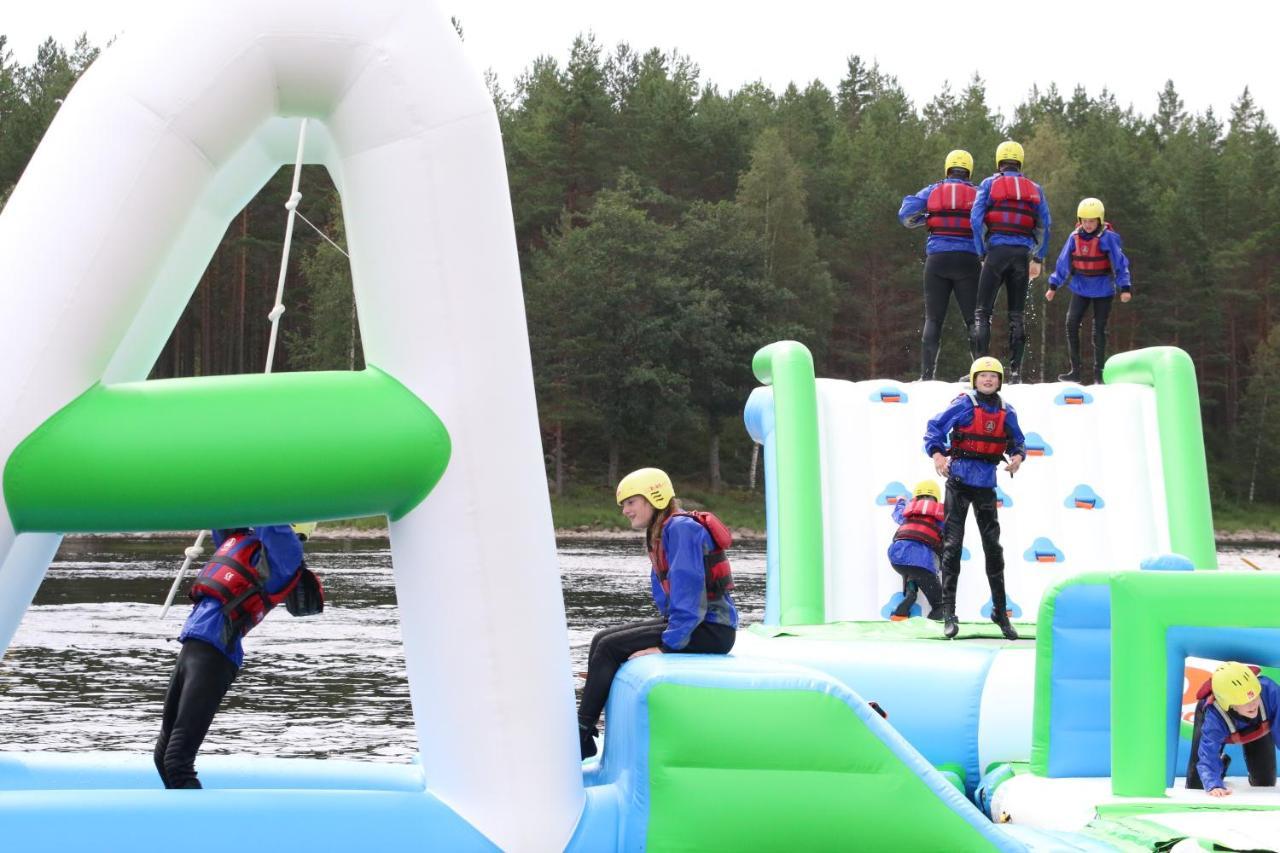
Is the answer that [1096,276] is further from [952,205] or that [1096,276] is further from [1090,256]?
[952,205]

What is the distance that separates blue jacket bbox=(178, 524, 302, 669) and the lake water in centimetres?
154

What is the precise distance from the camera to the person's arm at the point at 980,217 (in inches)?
395

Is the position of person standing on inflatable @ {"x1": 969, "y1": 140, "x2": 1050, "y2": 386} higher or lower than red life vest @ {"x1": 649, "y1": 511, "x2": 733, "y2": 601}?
higher

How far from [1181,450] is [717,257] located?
30.2 m

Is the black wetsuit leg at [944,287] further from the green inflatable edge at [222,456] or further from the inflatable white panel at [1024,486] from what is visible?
the green inflatable edge at [222,456]

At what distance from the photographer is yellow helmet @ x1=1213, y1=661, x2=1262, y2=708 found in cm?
588

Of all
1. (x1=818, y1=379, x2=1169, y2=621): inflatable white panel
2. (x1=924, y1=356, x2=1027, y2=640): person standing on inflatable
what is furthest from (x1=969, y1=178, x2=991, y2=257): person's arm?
(x1=924, y1=356, x2=1027, y2=640): person standing on inflatable

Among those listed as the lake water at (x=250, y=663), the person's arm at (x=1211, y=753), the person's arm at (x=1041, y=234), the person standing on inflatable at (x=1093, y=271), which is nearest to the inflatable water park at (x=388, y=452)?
the person's arm at (x=1211, y=753)

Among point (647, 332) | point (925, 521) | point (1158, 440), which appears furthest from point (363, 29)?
point (647, 332)

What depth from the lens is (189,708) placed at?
14.8 feet

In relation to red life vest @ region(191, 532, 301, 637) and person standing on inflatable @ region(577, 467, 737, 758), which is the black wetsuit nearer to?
person standing on inflatable @ region(577, 467, 737, 758)

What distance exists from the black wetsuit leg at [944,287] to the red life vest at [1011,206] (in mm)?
364

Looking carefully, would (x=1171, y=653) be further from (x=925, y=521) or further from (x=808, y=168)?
(x=808, y=168)

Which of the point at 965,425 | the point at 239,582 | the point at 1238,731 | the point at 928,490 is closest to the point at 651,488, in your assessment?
the point at 239,582
